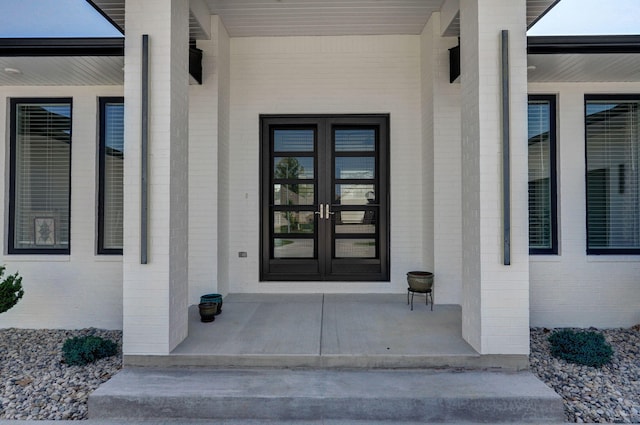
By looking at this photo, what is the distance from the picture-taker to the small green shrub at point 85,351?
3336 millimetres

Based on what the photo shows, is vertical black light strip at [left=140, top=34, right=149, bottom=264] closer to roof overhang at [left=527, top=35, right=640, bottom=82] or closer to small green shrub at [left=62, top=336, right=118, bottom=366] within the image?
small green shrub at [left=62, top=336, right=118, bottom=366]

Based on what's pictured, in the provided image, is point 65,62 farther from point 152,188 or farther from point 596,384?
point 596,384

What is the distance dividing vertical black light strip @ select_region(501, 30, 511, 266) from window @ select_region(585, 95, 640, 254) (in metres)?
2.45

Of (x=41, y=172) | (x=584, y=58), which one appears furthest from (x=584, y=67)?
(x=41, y=172)

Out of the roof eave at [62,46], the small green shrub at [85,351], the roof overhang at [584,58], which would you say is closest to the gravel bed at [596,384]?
the roof overhang at [584,58]

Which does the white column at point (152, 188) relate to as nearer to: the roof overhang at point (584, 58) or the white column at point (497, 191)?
the white column at point (497, 191)

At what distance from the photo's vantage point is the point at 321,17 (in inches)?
182

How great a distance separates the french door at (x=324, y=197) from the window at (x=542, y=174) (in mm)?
1762

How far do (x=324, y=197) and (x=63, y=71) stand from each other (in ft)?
10.8

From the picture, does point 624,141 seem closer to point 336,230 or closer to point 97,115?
point 336,230

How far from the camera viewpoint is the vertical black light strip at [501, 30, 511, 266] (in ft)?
9.70

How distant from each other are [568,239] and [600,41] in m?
2.17

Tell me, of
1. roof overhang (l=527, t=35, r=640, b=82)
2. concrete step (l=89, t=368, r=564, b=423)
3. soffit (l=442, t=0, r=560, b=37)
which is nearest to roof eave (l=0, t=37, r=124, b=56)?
concrete step (l=89, t=368, r=564, b=423)

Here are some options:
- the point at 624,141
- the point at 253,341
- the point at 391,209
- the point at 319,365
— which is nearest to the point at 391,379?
the point at 319,365
